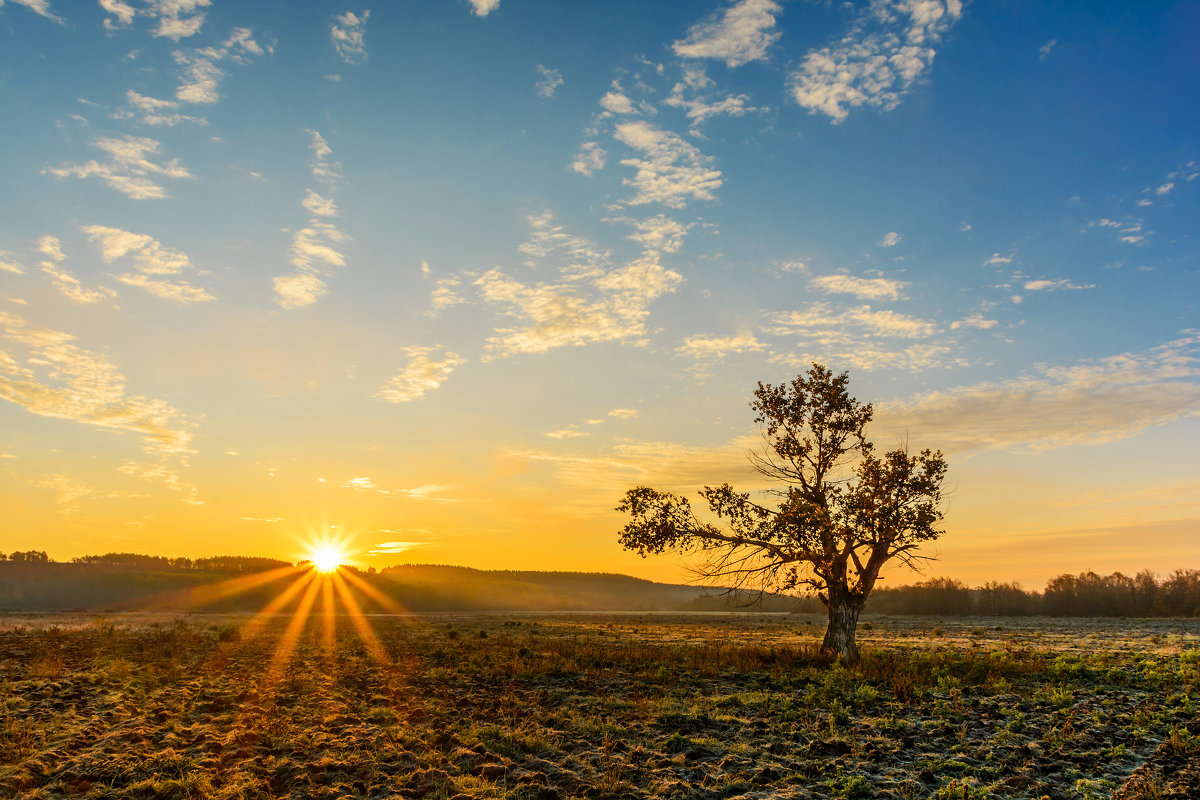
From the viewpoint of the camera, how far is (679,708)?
1673cm

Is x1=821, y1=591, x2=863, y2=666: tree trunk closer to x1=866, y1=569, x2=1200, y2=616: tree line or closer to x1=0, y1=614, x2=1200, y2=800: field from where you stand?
x1=0, y1=614, x2=1200, y2=800: field

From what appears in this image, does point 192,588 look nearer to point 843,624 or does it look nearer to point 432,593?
point 432,593

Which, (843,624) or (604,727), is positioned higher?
(843,624)

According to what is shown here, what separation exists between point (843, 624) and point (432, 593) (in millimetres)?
157620

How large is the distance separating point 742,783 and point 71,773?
11972 millimetres

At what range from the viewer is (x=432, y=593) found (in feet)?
545

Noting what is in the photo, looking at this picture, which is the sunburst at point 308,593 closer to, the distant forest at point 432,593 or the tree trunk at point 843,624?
the distant forest at point 432,593

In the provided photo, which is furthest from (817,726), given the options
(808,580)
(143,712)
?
(143,712)

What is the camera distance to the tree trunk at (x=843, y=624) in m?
23.9

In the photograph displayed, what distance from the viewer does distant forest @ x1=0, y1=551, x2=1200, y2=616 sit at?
8500cm

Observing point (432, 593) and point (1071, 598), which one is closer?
point (1071, 598)

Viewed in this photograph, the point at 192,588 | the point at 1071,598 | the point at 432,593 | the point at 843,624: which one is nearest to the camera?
the point at 843,624

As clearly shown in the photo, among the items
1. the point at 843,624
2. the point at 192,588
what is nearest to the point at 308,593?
the point at 192,588

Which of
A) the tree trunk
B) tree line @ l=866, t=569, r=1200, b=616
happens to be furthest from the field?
tree line @ l=866, t=569, r=1200, b=616
